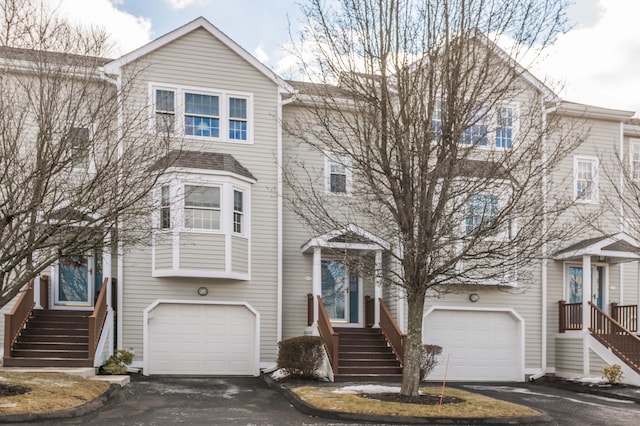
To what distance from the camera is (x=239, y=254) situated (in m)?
18.6

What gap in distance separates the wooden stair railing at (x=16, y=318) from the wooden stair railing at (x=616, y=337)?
50.4 ft

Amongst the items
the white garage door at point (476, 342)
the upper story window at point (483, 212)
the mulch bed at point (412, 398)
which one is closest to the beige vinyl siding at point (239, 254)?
the white garage door at point (476, 342)

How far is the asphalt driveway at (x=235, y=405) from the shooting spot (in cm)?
1155

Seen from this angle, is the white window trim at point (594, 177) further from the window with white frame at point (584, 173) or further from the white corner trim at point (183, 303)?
the white corner trim at point (183, 303)

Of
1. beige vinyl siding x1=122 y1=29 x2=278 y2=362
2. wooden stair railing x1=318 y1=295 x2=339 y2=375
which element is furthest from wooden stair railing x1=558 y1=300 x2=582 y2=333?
beige vinyl siding x1=122 y1=29 x2=278 y2=362

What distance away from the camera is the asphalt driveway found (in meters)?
11.6

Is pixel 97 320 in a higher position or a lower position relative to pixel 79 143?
lower

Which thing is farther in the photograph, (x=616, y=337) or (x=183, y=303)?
(x=616, y=337)

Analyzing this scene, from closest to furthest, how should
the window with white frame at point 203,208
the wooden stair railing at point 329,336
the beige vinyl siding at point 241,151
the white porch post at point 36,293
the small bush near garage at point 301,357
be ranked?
the small bush near garage at point 301,357
the wooden stair railing at point 329,336
the white porch post at point 36,293
the window with white frame at point 203,208
the beige vinyl siding at point 241,151

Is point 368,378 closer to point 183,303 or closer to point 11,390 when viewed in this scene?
point 183,303

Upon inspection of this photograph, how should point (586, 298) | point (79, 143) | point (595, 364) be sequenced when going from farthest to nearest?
point (586, 298), point (595, 364), point (79, 143)

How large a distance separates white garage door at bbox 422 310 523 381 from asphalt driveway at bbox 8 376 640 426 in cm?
195

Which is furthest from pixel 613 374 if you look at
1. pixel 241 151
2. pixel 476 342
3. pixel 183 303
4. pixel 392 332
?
pixel 241 151

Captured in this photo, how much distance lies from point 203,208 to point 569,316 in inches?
462
